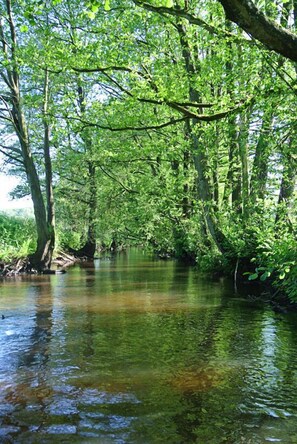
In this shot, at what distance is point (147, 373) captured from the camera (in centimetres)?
650

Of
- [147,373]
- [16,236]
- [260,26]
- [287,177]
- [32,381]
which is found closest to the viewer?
[260,26]

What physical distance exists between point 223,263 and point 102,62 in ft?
30.5

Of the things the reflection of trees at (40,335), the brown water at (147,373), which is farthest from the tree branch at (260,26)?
the reflection of trees at (40,335)

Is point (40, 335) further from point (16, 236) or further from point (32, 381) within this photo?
point (16, 236)

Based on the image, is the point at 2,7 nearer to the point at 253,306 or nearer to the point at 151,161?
the point at 151,161

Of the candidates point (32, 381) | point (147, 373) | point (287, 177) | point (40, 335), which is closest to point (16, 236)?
point (287, 177)

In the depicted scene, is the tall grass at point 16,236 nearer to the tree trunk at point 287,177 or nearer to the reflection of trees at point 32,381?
the reflection of trees at point 32,381

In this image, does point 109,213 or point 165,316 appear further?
point 109,213

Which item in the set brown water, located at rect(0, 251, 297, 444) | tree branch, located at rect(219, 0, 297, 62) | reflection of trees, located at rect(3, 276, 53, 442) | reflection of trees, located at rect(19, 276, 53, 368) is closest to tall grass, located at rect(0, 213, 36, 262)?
reflection of trees, located at rect(19, 276, 53, 368)

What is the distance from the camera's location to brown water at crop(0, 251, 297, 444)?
473cm

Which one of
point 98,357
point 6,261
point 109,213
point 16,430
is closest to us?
point 16,430

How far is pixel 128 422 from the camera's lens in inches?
192

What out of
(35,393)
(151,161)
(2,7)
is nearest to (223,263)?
(151,161)

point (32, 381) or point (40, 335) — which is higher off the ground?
point (40, 335)
